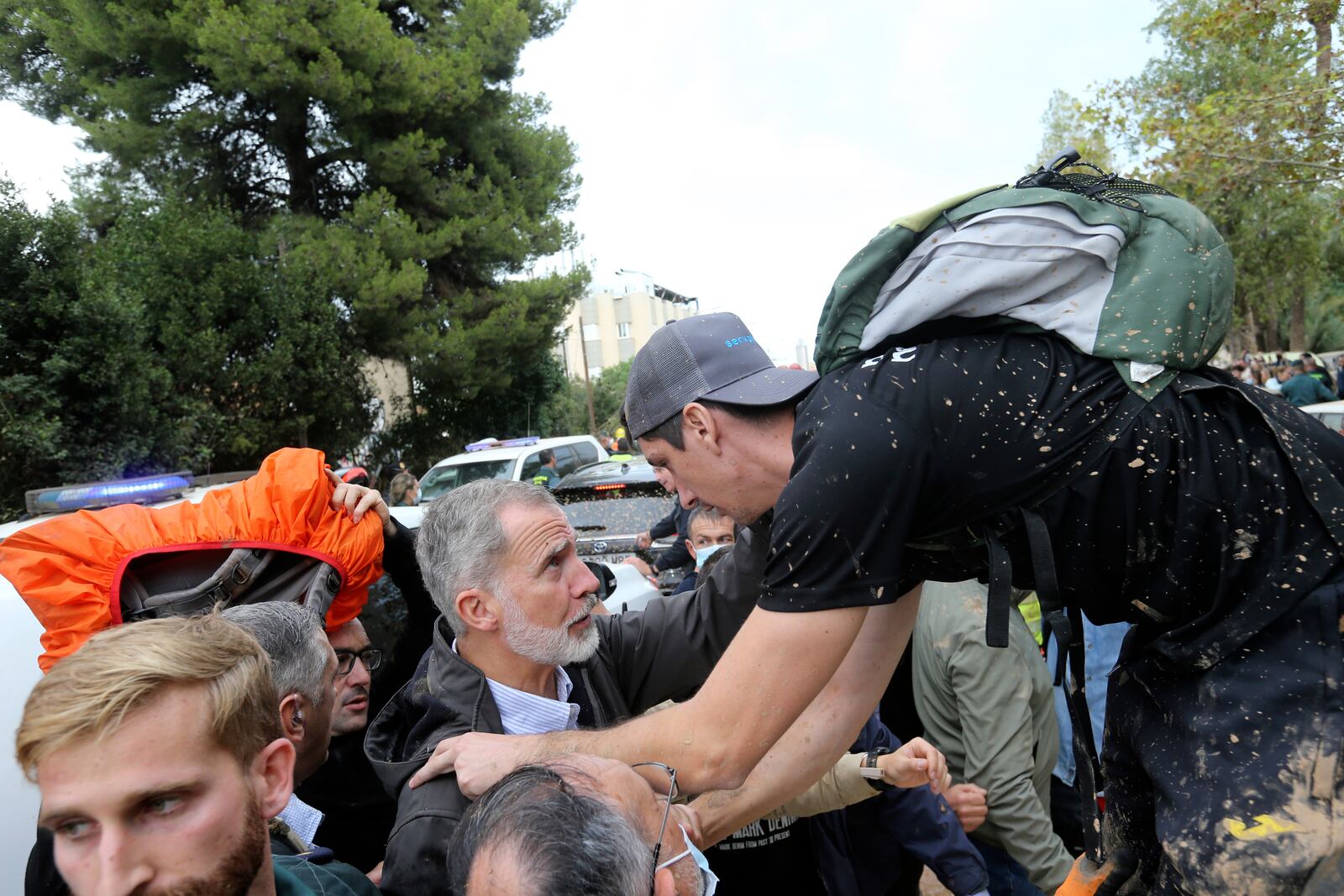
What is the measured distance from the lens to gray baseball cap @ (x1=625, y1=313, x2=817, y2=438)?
207 cm

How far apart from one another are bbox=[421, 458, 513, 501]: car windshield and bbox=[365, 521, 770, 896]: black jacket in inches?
365

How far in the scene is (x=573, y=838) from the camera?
137cm

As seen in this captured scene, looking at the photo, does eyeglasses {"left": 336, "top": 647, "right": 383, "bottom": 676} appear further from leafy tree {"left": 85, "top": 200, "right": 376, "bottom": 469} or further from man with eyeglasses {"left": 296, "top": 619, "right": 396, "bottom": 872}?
leafy tree {"left": 85, "top": 200, "right": 376, "bottom": 469}

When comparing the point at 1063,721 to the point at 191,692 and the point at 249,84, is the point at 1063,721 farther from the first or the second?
the point at 249,84

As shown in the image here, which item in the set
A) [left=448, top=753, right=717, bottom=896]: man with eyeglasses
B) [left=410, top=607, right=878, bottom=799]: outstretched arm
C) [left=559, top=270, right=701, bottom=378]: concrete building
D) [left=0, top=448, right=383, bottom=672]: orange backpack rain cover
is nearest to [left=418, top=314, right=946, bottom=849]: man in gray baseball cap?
[left=410, top=607, right=878, bottom=799]: outstretched arm

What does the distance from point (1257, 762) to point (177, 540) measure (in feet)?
8.41

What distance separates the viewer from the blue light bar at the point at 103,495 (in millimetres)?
3080

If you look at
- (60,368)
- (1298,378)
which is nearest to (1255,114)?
(1298,378)

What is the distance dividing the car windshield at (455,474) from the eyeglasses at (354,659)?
8723 millimetres

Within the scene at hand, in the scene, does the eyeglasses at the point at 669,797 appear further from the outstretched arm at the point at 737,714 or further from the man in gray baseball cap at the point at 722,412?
the man in gray baseball cap at the point at 722,412

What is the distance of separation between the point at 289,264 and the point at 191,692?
1677 centimetres

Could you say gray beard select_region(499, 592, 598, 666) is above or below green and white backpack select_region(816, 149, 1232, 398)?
below

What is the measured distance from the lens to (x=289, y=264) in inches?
652

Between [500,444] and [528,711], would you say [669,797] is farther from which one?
[500,444]
